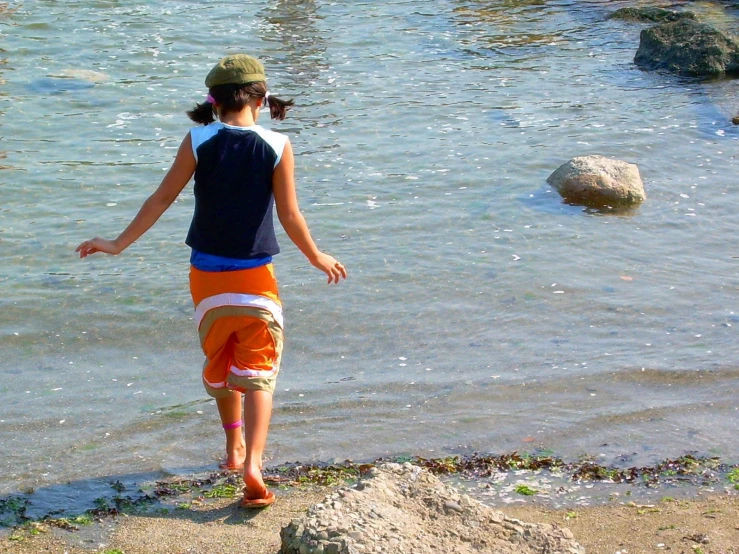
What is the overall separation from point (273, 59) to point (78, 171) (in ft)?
18.4

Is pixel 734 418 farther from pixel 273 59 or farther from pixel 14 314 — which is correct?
pixel 273 59

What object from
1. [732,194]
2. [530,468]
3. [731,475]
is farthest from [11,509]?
[732,194]

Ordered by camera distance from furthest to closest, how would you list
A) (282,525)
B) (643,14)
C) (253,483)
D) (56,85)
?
1. (643,14)
2. (56,85)
3. (253,483)
4. (282,525)

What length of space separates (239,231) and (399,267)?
356 cm

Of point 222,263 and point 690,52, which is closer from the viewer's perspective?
point 222,263

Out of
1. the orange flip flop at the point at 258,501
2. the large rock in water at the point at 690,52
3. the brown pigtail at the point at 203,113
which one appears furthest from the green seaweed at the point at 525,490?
the large rock in water at the point at 690,52

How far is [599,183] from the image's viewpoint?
888cm

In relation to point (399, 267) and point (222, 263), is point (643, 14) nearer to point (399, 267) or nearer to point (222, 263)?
point (399, 267)

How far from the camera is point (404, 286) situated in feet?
23.5

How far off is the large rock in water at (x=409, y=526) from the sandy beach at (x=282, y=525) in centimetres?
41

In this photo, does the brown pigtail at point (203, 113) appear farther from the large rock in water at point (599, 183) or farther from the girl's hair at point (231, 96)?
the large rock in water at point (599, 183)

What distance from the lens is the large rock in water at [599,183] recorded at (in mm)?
8828

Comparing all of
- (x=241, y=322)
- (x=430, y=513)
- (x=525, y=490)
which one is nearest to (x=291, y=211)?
(x=241, y=322)

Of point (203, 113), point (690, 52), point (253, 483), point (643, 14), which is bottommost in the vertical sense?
point (253, 483)
